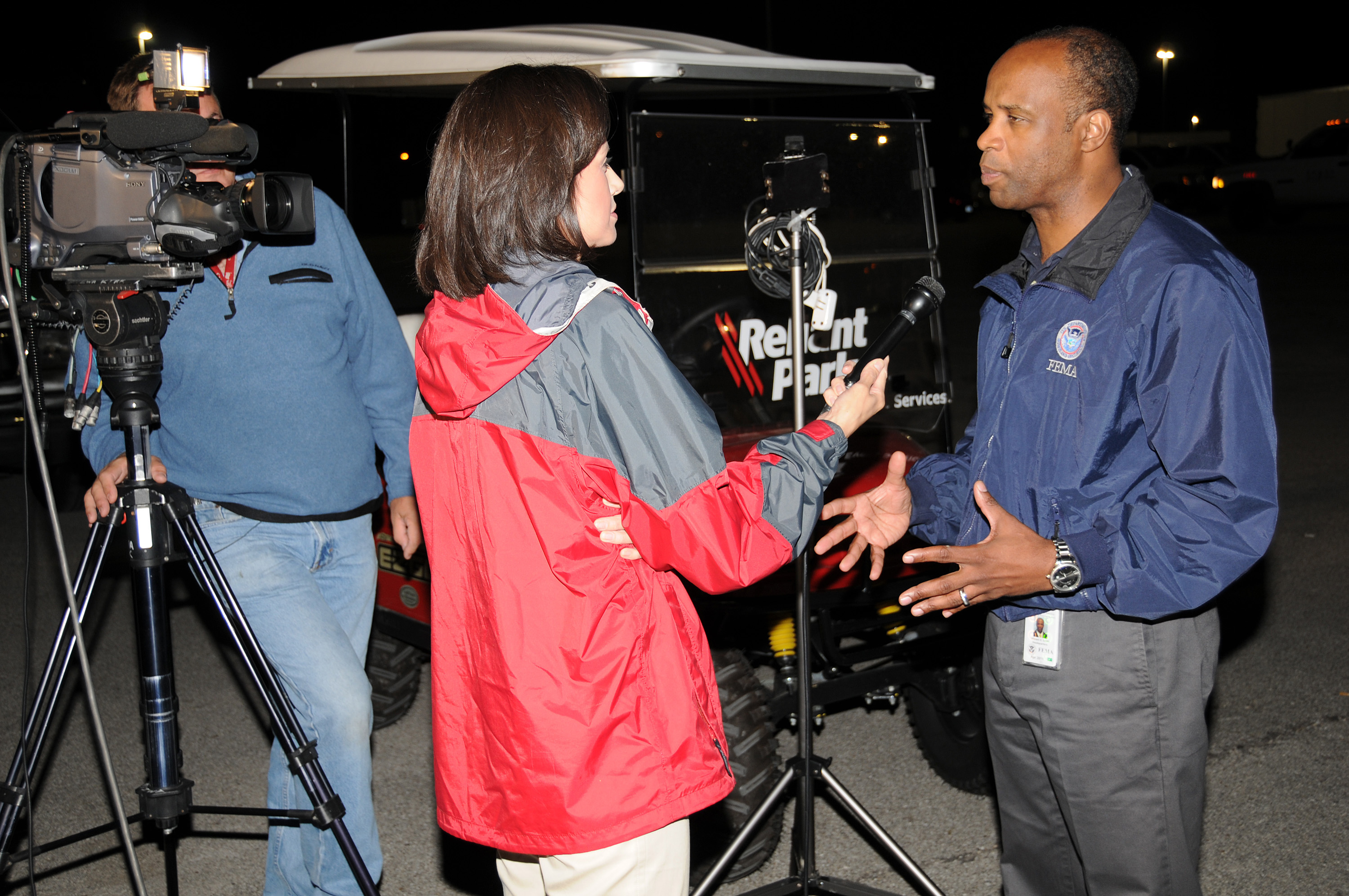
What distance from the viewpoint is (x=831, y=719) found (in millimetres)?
4633

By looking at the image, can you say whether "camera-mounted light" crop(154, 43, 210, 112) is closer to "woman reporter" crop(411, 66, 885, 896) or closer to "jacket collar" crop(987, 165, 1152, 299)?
"woman reporter" crop(411, 66, 885, 896)

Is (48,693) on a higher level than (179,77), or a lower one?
lower

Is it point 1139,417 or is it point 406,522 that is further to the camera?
point 406,522

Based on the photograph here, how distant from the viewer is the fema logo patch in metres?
2.16

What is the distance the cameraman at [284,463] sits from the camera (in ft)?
9.09

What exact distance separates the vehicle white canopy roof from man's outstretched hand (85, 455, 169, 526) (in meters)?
1.62

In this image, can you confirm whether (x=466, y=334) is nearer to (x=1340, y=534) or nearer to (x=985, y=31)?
(x=1340, y=534)

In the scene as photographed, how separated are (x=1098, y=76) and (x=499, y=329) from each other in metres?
1.34

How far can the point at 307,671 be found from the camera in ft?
9.09

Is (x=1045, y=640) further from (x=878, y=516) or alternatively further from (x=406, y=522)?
(x=406, y=522)

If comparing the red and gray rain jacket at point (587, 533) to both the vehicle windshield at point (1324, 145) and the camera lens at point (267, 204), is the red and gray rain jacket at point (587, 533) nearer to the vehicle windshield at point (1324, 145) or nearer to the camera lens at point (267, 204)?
the camera lens at point (267, 204)

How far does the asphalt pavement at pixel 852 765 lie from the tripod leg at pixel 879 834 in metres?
0.52

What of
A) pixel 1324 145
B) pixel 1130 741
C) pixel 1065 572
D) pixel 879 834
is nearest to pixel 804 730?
pixel 879 834

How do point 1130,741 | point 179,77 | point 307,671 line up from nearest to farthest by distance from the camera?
point 1130,741
point 179,77
point 307,671
